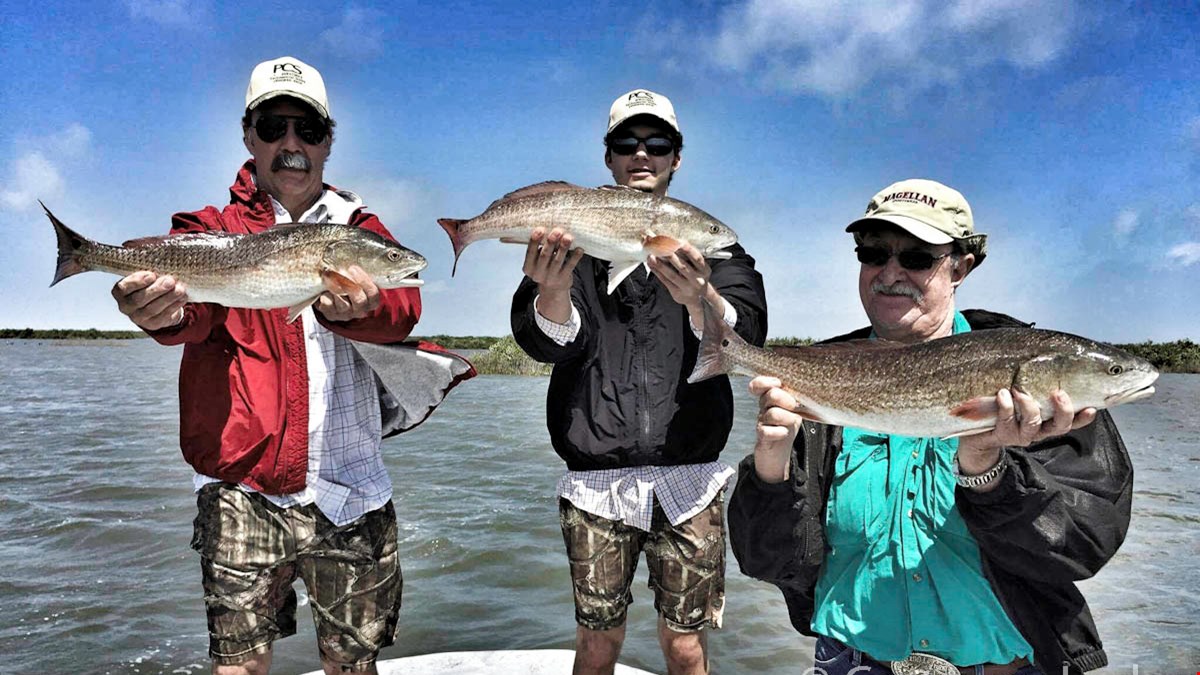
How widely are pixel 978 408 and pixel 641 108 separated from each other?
262 centimetres

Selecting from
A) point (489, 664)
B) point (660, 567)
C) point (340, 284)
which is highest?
point (340, 284)

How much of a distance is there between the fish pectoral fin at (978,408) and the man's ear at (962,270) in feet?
2.06

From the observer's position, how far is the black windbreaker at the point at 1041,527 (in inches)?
104

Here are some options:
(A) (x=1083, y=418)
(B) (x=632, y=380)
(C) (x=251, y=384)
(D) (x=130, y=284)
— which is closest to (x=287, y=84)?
(D) (x=130, y=284)

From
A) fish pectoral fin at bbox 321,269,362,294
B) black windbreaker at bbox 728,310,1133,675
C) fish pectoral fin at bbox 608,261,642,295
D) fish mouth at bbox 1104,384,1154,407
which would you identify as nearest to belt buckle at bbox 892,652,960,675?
black windbreaker at bbox 728,310,1133,675

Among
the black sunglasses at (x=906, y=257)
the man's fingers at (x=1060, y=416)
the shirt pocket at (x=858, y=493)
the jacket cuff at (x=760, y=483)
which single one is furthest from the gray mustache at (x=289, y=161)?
the man's fingers at (x=1060, y=416)

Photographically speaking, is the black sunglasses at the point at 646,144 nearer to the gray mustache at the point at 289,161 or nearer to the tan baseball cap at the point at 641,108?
the tan baseball cap at the point at 641,108

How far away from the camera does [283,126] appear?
399 cm

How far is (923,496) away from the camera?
297 centimetres

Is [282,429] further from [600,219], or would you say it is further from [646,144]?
[646,144]

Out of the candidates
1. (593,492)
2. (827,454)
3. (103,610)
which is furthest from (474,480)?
(827,454)

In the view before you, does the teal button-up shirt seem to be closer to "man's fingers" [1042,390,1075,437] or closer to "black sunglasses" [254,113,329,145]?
"man's fingers" [1042,390,1075,437]

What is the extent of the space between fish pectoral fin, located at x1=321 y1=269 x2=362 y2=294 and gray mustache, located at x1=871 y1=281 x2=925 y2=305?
244cm

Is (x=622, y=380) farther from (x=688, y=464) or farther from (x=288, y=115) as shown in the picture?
(x=288, y=115)
